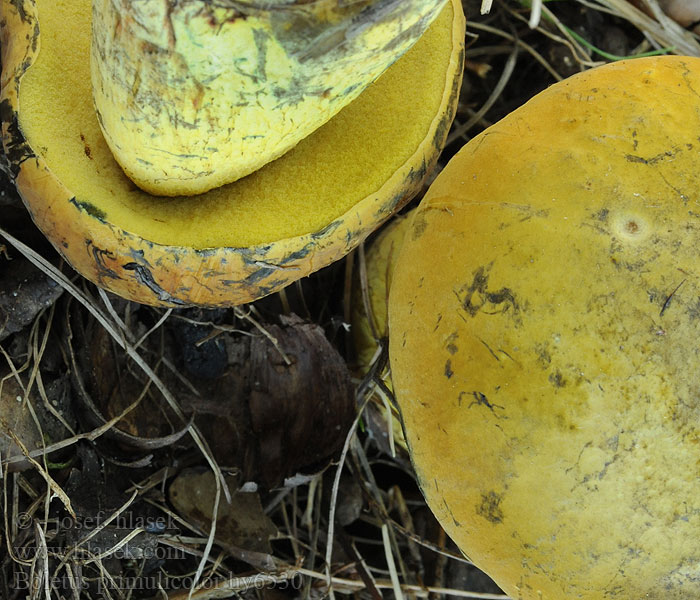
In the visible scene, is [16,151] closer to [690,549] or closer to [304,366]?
[304,366]

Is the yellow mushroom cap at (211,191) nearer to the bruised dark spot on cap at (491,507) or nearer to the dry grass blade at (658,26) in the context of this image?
the bruised dark spot on cap at (491,507)

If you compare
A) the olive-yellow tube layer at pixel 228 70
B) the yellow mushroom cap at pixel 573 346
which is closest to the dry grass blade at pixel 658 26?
the yellow mushroom cap at pixel 573 346

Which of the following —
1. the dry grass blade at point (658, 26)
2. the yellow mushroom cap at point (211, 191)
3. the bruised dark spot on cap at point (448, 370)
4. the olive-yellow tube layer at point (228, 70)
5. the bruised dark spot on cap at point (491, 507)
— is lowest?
the bruised dark spot on cap at point (491, 507)

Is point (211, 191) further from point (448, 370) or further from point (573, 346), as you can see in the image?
point (573, 346)

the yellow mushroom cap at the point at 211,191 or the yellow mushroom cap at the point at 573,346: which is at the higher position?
the yellow mushroom cap at the point at 211,191

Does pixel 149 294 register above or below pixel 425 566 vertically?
above

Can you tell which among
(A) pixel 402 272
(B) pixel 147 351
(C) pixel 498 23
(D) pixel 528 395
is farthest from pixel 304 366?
(C) pixel 498 23

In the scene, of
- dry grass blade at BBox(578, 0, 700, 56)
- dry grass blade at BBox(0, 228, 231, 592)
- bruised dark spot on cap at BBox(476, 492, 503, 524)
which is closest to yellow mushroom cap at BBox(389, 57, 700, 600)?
bruised dark spot on cap at BBox(476, 492, 503, 524)
